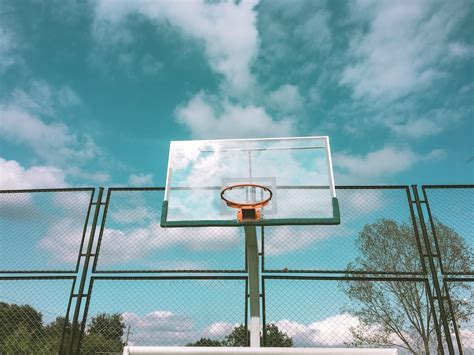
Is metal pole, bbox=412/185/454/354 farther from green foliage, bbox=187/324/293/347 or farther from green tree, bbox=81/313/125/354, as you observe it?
green tree, bbox=81/313/125/354

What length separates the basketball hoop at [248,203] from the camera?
172 inches

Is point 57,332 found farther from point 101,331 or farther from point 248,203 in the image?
point 248,203

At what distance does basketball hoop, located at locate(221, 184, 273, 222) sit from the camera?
437cm

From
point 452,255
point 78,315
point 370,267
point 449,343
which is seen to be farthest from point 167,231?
point 370,267

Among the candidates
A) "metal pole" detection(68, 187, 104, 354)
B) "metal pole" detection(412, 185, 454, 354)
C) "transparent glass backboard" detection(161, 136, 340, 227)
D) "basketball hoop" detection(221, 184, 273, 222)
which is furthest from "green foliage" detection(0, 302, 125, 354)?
"metal pole" detection(412, 185, 454, 354)

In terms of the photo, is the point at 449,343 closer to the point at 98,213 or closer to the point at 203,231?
the point at 203,231

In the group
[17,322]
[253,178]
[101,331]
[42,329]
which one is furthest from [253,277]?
[17,322]

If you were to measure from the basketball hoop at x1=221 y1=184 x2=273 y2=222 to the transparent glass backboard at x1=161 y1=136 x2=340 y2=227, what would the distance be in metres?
0.06

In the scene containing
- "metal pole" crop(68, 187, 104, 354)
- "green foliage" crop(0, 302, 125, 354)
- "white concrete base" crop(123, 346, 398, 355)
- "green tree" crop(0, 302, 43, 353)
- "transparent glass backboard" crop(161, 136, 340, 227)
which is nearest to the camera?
"white concrete base" crop(123, 346, 398, 355)

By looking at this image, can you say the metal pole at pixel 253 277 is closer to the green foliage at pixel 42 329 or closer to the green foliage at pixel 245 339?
the green foliage at pixel 245 339

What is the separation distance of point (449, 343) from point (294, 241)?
7.07 ft

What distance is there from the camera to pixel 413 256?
8.41 meters

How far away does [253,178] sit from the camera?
4867 millimetres

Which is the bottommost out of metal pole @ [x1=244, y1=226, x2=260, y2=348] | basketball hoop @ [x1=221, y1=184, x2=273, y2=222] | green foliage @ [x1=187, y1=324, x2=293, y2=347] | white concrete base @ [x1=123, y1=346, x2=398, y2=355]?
white concrete base @ [x1=123, y1=346, x2=398, y2=355]
